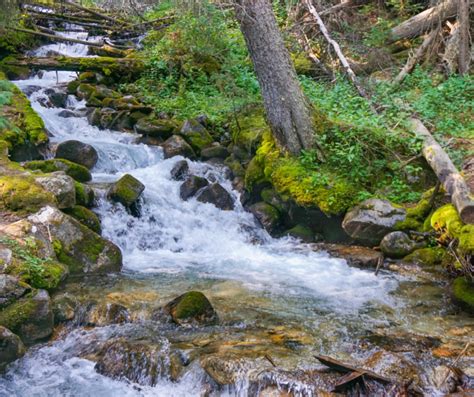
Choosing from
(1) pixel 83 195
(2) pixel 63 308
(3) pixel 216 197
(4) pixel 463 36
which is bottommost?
(2) pixel 63 308

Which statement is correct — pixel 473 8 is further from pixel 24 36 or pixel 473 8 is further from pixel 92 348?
pixel 24 36

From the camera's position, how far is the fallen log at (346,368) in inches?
160

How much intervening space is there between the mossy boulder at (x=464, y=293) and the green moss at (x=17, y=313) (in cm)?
470

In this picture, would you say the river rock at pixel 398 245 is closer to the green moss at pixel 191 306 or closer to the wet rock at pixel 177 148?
the green moss at pixel 191 306

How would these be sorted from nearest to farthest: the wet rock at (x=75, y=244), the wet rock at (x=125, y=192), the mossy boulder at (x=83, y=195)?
1. the wet rock at (x=75, y=244)
2. the mossy boulder at (x=83, y=195)
3. the wet rock at (x=125, y=192)

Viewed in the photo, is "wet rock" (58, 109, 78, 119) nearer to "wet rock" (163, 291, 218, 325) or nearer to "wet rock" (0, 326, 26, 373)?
"wet rock" (163, 291, 218, 325)

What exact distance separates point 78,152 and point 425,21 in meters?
9.25

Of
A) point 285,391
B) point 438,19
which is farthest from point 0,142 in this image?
point 438,19

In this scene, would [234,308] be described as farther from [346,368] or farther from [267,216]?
[267,216]

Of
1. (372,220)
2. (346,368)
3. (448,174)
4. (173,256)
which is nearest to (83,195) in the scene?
(173,256)

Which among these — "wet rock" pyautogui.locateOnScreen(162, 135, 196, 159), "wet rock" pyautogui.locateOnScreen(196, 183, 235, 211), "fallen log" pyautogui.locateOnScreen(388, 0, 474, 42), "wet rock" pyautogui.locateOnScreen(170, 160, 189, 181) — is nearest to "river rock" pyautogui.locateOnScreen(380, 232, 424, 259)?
"wet rock" pyautogui.locateOnScreen(196, 183, 235, 211)

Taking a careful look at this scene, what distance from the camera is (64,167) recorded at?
885 centimetres

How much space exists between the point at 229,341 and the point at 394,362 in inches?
62.8

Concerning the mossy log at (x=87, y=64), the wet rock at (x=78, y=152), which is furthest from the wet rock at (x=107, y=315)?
Result: the mossy log at (x=87, y=64)
